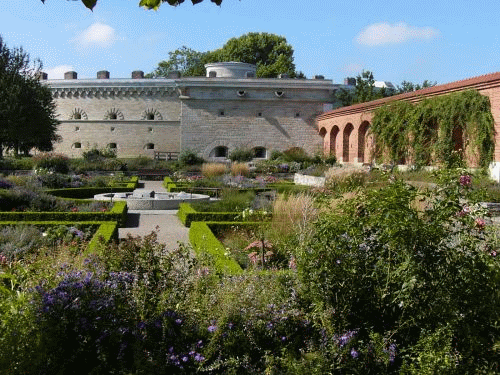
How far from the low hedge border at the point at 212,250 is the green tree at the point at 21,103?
22.1m

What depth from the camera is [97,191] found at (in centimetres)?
1861

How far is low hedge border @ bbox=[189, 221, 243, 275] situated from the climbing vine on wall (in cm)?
780

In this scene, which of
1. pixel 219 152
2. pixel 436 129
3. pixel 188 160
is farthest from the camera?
pixel 219 152

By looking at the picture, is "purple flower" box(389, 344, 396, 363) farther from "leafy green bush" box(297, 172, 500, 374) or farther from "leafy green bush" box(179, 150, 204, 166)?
"leafy green bush" box(179, 150, 204, 166)

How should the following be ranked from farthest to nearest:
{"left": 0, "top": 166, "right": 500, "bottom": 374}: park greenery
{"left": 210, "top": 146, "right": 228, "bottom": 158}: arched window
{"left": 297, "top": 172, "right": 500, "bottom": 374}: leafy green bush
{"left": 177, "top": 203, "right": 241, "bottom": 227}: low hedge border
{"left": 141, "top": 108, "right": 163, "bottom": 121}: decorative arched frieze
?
1. {"left": 141, "top": 108, "right": 163, "bottom": 121}: decorative arched frieze
2. {"left": 210, "top": 146, "right": 228, "bottom": 158}: arched window
3. {"left": 177, "top": 203, "right": 241, "bottom": 227}: low hedge border
4. {"left": 297, "top": 172, "right": 500, "bottom": 374}: leafy green bush
5. {"left": 0, "top": 166, "right": 500, "bottom": 374}: park greenery

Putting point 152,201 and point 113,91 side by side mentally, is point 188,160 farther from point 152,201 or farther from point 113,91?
point 152,201

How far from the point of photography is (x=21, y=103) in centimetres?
2961

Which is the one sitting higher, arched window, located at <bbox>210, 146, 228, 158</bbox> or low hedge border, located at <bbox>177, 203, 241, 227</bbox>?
arched window, located at <bbox>210, 146, 228, 158</bbox>

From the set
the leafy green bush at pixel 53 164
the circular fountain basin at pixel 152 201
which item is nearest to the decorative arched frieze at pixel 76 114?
the leafy green bush at pixel 53 164

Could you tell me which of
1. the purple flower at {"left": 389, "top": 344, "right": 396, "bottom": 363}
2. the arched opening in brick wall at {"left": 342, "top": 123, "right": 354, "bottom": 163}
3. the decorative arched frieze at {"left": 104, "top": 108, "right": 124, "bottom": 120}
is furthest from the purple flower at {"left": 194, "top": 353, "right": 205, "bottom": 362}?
the decorative arched frieze at {"left": 104, "top": 108, "right": 124, "bottom": 120}

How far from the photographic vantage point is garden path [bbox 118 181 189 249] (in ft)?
33.5

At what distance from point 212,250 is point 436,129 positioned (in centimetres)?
1494

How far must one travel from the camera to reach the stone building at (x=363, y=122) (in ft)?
54.7

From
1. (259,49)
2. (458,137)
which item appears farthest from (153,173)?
(259,49)
